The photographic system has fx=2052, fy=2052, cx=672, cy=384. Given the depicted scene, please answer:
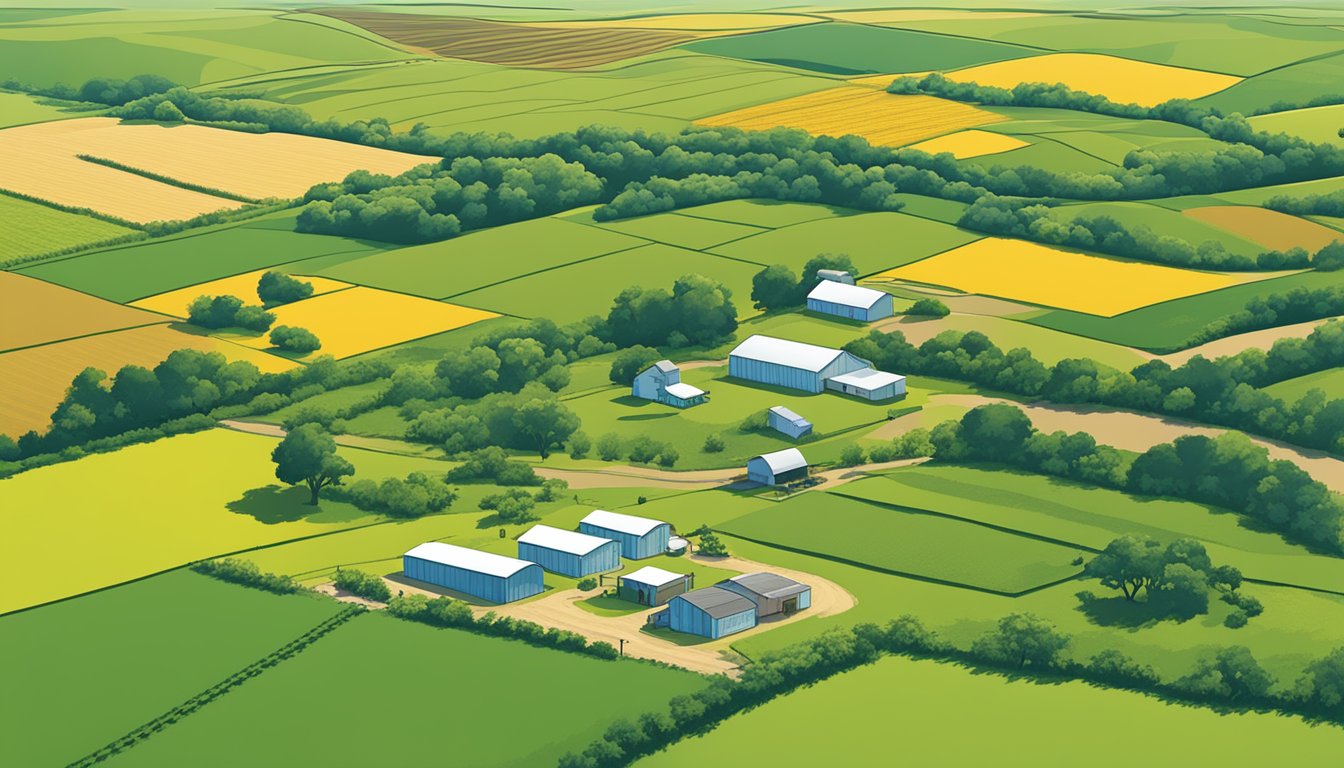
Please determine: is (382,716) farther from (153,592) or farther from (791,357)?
(791,357)

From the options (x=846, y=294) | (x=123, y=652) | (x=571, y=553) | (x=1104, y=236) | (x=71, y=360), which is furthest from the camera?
(x=1104, y=236)

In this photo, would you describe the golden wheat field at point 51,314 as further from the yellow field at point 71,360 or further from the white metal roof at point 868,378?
the white metal roof at point 868,378

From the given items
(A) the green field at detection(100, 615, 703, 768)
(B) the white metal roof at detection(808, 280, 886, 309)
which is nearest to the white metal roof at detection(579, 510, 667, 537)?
(A) the green field at detection(100, 615, 703, 768)

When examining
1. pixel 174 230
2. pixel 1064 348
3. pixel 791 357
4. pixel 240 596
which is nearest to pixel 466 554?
pixel 240 596

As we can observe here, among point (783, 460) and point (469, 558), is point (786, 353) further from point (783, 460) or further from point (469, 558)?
point (469, 558)

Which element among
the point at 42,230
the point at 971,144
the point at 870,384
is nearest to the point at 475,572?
the point at 870,384

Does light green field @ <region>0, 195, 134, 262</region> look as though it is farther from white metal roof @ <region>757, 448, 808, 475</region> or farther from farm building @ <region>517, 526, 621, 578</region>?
farm building @ <region>517, 526, 621, 578</region>
